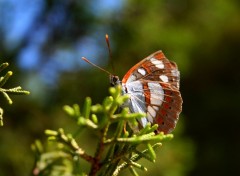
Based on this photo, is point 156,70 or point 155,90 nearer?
point 155,90

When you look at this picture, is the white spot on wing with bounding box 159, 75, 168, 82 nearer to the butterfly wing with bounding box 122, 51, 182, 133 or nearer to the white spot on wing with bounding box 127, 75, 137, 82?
the butterfly wing with bounding box 122, 51, 182, 133

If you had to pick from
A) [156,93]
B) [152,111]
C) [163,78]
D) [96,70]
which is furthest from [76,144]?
[96,70]

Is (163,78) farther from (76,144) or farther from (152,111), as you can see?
(76,144)

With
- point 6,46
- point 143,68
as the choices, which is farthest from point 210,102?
point 143,68

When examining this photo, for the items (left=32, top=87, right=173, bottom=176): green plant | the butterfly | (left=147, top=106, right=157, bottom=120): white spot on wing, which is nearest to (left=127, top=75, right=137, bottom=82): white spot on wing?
the butterfly

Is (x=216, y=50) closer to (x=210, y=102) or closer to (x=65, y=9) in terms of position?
(x=210, y=102)

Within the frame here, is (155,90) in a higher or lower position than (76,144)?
lower
